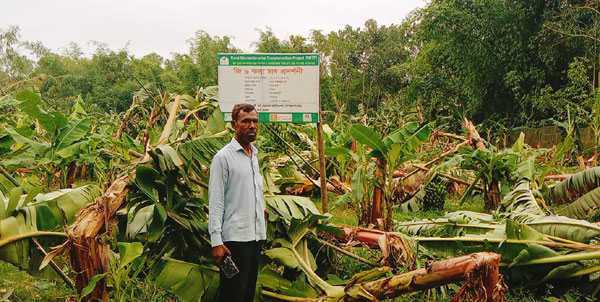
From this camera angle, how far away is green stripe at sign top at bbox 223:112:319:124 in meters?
4.53

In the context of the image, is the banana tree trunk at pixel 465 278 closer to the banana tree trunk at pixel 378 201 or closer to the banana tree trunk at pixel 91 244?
the banana tree trunk at pixel 91 244

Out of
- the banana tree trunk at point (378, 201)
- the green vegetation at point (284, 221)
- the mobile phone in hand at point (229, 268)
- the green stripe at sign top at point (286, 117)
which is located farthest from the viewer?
the banana tree trunk at point (378, 201)

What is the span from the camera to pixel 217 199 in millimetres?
2840

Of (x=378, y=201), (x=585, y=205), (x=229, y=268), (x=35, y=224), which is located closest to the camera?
(x=229, y=268)

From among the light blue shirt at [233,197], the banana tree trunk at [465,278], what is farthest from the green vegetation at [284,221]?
the light blue shirt at [233,197]

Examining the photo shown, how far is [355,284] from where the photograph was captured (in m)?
2.88

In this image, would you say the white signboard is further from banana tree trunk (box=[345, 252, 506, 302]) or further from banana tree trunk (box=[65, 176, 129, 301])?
banana tree trunk (box=[345, 252, 506, 302])

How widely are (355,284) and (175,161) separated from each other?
143 cm

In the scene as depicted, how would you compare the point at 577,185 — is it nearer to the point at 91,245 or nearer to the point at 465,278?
the point at 465,278

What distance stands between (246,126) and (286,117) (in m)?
1.65

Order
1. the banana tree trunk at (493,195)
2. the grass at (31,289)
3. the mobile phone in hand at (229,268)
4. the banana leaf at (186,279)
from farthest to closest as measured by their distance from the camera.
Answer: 1. the banana tree trunk at (493,195)
2. the grass at (31,289)
3. the banana leaf at (186,279)
4. the mobile phone in hand at (229,268)

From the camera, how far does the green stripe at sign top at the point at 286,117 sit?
4.53 metres

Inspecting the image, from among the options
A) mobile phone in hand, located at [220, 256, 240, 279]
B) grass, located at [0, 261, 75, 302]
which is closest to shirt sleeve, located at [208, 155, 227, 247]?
mobile phone in hand, located at [220, 256, 240, 279]

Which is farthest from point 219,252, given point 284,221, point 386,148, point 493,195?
point 493,195
